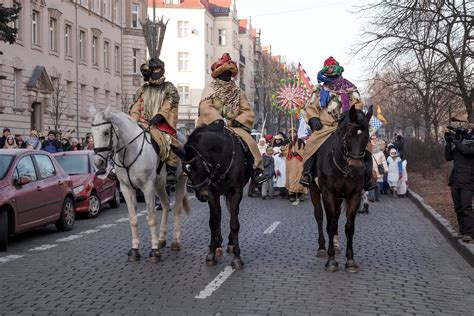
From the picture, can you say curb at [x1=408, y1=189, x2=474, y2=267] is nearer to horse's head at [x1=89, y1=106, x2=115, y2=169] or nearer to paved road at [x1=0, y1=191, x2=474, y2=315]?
paved road at [x1=0, y1=191, x2=474, y2=315]

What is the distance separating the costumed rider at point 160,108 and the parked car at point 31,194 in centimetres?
258

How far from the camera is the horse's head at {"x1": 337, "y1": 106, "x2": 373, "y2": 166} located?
8.89m

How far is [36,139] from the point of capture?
78.9 ft

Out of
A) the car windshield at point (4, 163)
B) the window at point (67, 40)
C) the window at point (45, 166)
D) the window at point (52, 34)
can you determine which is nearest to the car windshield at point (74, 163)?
the window at point (45, 166)

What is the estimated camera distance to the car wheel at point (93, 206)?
57.6ft

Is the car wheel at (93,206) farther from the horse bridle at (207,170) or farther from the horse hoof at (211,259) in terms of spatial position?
the horse bridle at (207,170)

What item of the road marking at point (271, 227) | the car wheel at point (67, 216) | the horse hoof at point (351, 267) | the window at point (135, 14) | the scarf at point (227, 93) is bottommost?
the road marking at point (271, 227)

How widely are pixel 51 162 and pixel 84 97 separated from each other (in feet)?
112

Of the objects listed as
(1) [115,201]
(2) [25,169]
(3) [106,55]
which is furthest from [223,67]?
(3) [106,55]

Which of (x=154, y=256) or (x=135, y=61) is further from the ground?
(x=135, y=61)

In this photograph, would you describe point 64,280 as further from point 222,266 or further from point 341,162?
point 341,162

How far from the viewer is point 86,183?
57.6 feet

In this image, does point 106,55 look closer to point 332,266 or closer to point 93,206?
point 93,206

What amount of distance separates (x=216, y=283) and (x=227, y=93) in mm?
2919
